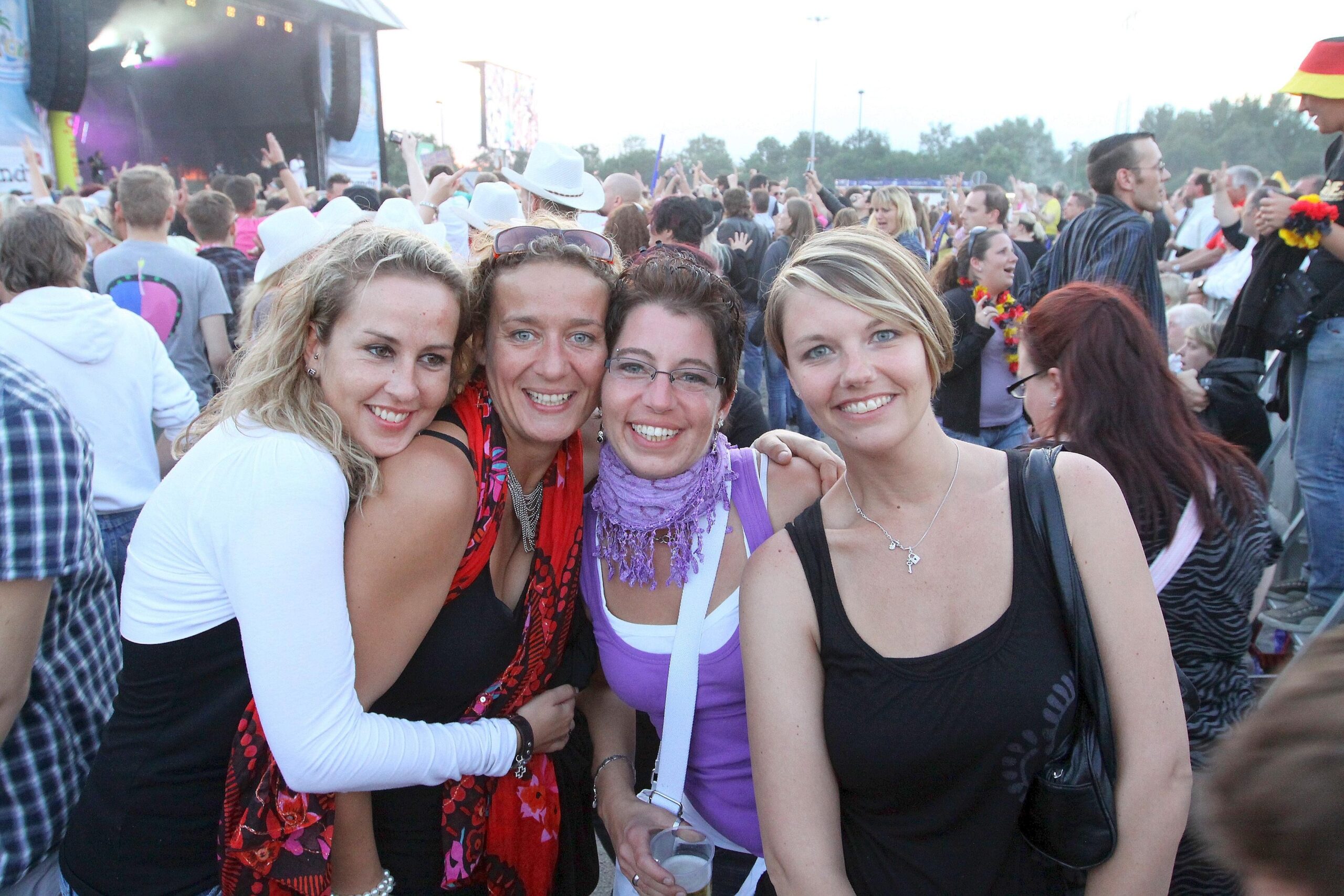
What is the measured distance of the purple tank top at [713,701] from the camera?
200cm

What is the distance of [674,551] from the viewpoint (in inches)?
80.0

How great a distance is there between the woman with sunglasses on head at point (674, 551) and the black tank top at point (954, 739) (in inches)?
14.1

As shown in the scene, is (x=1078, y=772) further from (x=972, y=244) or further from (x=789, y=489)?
(x=972, y=244)

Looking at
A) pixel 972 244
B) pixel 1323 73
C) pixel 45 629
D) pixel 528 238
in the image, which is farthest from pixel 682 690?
pixel 972 244

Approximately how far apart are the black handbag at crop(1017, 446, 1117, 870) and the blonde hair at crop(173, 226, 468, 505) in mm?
1371

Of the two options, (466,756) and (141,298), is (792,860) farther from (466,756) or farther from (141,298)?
(141,298)

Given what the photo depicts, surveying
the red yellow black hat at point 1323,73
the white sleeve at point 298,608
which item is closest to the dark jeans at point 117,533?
the white sleeve at point 298,608

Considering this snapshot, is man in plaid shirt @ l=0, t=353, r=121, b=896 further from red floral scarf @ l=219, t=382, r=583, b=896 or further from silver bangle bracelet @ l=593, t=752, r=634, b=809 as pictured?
silver bangle bracelet @ l=593, t=752, r=634, b=809

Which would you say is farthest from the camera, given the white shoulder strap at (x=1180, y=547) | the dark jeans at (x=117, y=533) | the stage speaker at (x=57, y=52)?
the stage speaker at (x=57, y=52)

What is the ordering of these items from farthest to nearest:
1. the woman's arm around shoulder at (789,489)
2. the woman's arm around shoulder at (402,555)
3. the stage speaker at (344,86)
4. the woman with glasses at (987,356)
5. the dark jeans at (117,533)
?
1. the stage speaker at (344,86)
2. the woman with glasses at (987,356)
3. the dark jeans at (117,533)
4. the woman's arm around shoulder at (789,489)
5. the woman's arm around shoulder at (402,555)

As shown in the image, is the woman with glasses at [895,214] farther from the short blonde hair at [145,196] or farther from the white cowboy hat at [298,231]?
the white cowboy hat at [298,231]

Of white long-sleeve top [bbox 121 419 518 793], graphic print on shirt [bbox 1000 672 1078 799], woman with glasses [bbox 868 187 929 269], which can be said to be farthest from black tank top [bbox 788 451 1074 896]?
woman with glasses [bbox 868 187 929 269]

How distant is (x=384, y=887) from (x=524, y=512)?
0.89 meters

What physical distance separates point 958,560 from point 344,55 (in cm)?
2581
